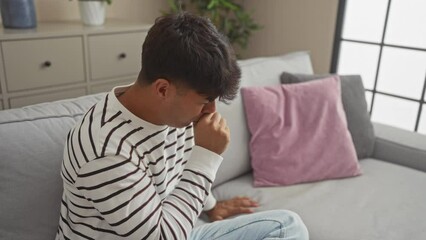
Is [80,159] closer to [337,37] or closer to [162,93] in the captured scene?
[162,93]

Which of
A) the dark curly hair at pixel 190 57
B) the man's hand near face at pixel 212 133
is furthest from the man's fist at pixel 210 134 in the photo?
the dark curly hair at pixel 190 57

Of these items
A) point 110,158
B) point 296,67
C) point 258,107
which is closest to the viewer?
point 110,158

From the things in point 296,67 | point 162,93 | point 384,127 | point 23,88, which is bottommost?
point 384,127

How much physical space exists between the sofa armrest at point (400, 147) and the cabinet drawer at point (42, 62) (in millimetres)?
1589

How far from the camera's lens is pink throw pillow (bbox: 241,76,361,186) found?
4.99ft

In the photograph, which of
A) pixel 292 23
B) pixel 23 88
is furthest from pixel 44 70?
pixel 292 23

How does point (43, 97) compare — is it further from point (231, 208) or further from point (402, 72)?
point (402, 72)

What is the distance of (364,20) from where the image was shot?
2.47 metres

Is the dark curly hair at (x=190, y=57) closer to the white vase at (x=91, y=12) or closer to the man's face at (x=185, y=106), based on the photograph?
the man's face at (x=185, y=106)

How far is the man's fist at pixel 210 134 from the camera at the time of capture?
894 mm

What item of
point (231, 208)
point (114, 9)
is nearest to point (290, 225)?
point (231, 208)

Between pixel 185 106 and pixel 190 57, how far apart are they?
0.11 meters

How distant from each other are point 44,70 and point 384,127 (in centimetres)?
174

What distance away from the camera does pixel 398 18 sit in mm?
2320
